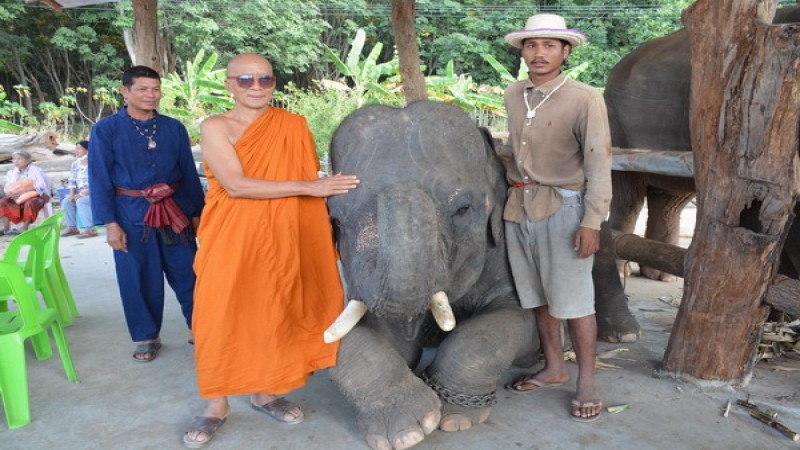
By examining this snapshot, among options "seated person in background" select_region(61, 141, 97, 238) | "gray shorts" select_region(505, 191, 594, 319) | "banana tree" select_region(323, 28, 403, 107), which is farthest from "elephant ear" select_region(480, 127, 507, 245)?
"banana tree" select_region(323, 28, 403, 107)

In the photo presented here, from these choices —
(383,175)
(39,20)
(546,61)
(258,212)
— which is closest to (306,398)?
(258,212)

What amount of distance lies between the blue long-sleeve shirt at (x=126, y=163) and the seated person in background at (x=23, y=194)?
5.52m

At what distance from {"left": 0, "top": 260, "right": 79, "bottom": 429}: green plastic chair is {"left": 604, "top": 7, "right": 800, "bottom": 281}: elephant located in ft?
13.7

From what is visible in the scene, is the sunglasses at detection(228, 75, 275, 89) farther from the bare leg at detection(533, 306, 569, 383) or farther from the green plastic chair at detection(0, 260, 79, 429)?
the bare leg at detection(533, 306, 569, 383)

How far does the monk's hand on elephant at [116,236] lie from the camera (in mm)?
3643

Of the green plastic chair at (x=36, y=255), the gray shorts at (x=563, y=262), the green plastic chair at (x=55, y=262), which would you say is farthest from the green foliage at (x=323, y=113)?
the gray shorts at (x=563, y=262)

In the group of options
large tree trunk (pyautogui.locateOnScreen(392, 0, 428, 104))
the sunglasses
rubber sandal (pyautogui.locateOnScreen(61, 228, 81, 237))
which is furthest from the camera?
rubber sandal (pyautogui.locateOnScreen(61, 228, 81, 237))

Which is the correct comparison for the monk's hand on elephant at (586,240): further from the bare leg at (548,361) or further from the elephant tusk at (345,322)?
the elephant tusk at (345,322)

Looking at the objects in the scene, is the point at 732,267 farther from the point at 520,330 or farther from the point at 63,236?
the point at 63,236

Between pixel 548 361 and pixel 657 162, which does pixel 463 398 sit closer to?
pixel 548 361

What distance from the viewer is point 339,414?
3.09 m

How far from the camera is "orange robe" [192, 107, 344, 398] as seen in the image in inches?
110

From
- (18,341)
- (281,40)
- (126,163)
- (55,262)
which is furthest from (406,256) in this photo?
(281,40)

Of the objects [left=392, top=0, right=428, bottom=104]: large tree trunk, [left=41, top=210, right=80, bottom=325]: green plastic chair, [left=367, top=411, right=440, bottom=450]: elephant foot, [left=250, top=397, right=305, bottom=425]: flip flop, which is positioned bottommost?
[left=250, top=397, right=305, bottom=425]: flip flop
